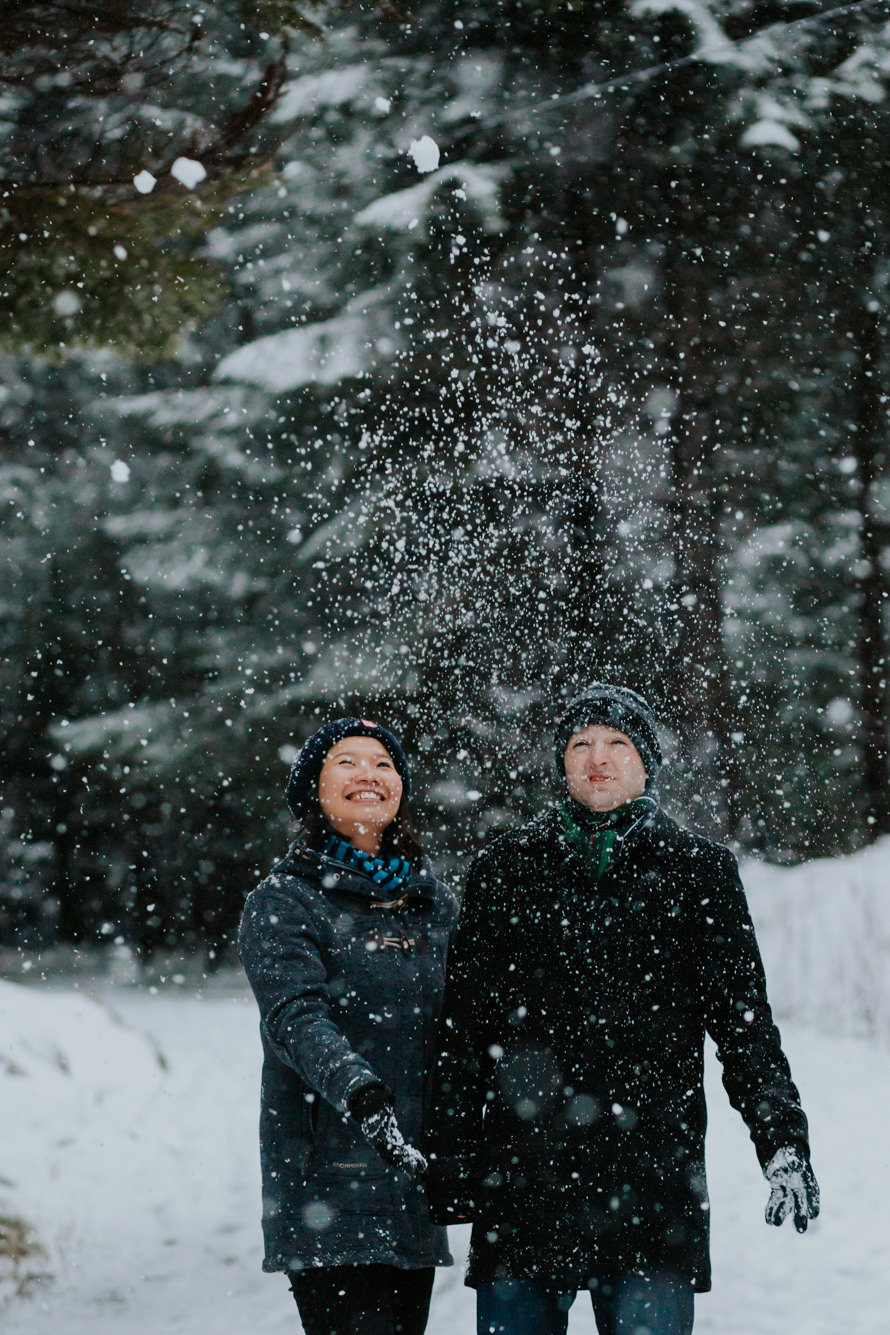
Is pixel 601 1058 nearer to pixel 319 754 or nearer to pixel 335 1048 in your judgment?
Result: pixel 335 1048

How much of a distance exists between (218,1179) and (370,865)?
4.49 m

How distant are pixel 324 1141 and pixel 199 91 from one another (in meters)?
12.6

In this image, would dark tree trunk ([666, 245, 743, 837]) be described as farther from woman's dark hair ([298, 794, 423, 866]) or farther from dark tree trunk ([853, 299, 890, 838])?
woman's dark hair ([298, 794, 423, 866])

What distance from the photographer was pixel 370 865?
320cm

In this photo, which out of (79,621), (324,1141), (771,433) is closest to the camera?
(324,1141)

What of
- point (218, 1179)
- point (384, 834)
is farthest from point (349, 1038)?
point (218, 1179)

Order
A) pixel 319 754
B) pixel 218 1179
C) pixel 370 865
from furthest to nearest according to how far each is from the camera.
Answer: pixel 218 1179, pixel 319 754, pixel 370 865

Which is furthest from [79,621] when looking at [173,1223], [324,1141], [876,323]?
[324,1141]

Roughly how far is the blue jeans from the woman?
11.2 inches

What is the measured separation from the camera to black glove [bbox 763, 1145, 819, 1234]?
8.55 feet

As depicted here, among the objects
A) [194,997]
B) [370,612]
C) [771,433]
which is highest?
[771,433]

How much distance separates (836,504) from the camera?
13828 millimetres

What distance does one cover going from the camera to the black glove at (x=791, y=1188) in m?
2.61

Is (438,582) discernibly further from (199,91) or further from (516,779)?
(199,91)
